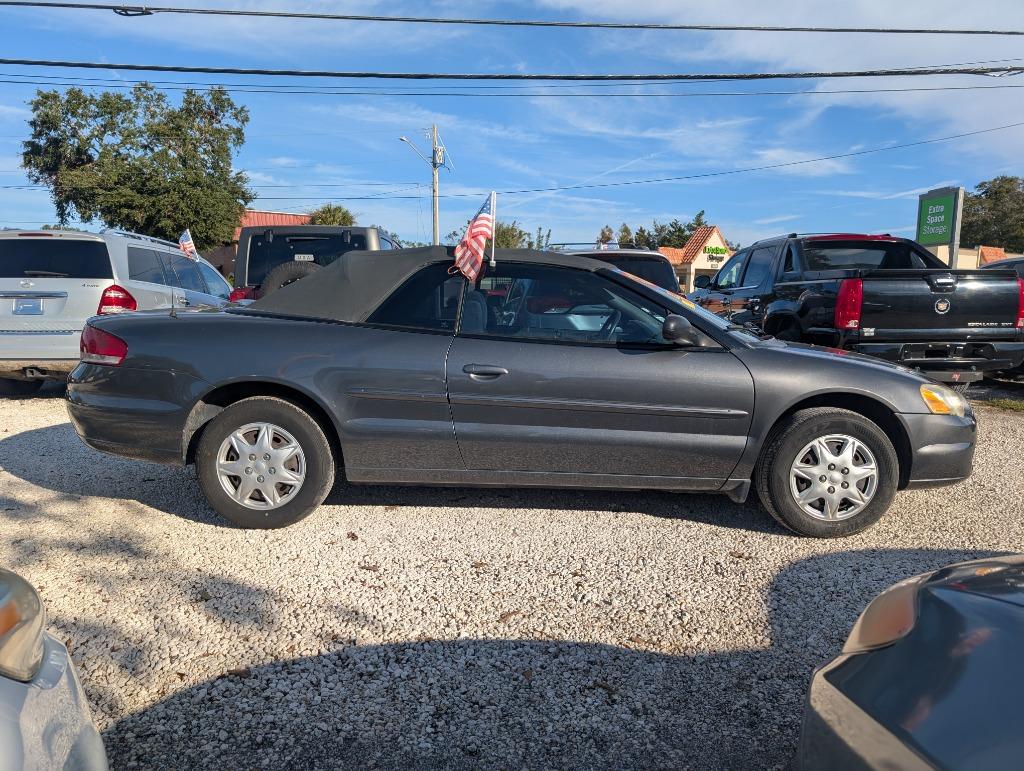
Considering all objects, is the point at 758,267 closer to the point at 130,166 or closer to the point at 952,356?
the point at 952,356

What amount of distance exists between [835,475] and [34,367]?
7318 mm

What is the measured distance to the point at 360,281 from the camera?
4227 mm

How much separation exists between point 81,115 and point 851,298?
41.9 metres

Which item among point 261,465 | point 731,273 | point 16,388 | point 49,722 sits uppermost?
point 731,273

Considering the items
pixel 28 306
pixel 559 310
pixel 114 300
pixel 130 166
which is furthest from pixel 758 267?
pixel 130 166

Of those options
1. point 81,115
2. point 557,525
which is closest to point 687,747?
point 557,525

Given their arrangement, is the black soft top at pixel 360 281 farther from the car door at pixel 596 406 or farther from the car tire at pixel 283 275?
the car tire at pixel 283 275

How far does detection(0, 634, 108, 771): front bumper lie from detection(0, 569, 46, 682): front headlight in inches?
1.0

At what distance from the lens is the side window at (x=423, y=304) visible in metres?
4.10

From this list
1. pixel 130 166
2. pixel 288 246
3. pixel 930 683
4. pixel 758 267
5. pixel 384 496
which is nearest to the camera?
pixel 930 683

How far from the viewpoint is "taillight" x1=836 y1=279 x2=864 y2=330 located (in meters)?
6.31

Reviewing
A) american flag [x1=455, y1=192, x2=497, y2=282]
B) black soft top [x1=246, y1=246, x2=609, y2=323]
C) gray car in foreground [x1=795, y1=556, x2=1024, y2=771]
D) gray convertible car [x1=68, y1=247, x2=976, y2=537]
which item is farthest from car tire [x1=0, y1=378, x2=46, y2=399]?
gray car in foreground [x1=795, y1=556, x2=1024, y2=771]

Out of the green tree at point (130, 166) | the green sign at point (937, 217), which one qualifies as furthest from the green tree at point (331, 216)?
the green sign at point (937, 217)

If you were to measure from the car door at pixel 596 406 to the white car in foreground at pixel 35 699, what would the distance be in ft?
8.32
